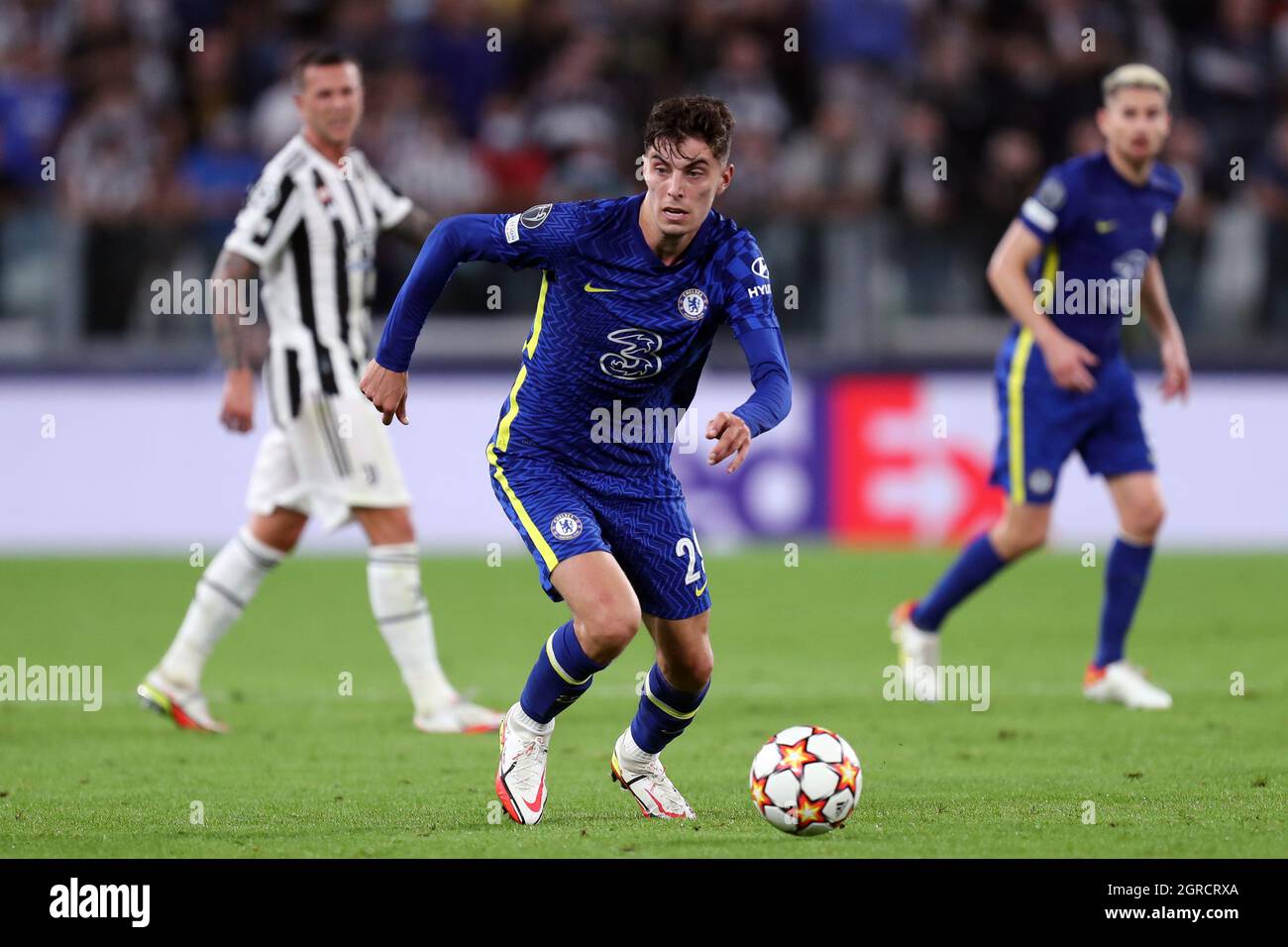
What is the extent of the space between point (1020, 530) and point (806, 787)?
132 inches

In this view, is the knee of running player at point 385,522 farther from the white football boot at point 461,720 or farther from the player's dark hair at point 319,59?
the player's dark hair at point 319,59

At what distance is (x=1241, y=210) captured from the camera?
15250 mm

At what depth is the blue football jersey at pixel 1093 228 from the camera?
8.48 metres

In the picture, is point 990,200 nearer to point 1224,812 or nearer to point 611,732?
point 611,732

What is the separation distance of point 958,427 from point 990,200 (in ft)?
6.53

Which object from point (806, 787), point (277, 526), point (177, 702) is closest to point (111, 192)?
point (277, 526)

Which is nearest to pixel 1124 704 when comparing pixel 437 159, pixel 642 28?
pixel 437 159

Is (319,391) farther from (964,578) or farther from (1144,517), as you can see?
(1144,517)

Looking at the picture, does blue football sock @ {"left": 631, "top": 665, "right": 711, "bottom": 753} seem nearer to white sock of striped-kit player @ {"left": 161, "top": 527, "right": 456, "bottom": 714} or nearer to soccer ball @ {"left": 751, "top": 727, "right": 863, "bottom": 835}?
soccer ball @ {"left": 751, "top": 727, "right": 863, "bottom": 835}

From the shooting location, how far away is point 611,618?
18.7 feet

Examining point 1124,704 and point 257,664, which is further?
point 257,664

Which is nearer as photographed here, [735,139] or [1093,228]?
[1093,228]

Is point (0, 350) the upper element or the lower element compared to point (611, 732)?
upper

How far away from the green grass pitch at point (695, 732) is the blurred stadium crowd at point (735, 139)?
2.42 metres
